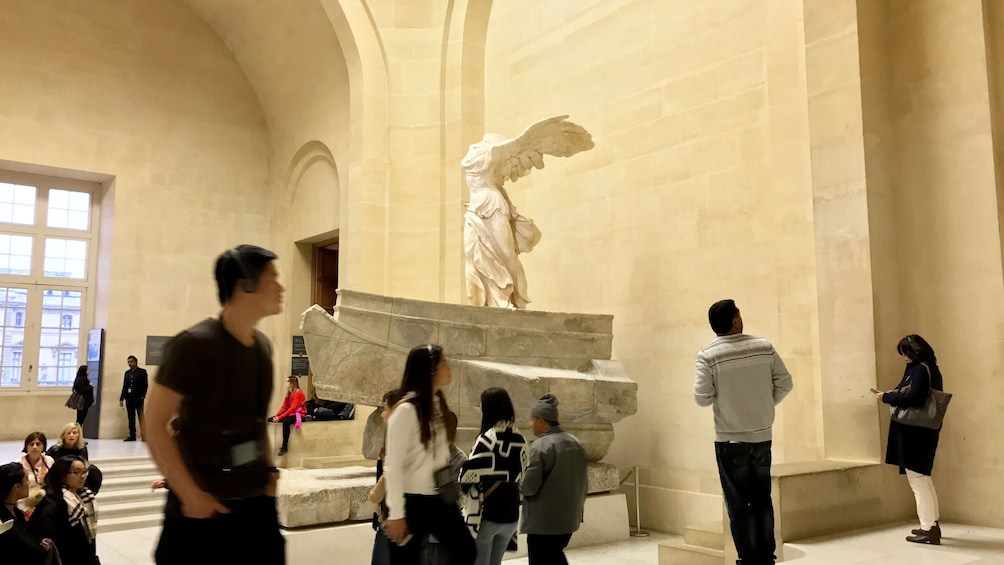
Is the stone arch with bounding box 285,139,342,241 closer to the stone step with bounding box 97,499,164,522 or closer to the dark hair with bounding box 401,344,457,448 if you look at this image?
the stone step with bounding box 97,499,164,522

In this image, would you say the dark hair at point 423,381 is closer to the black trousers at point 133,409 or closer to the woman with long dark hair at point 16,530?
the woman with long dark hair at point 16,530

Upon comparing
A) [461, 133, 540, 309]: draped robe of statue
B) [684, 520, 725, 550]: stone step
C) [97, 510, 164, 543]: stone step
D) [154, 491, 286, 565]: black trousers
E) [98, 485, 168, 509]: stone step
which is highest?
[461, 133, 540, 309]: draped robe of statue

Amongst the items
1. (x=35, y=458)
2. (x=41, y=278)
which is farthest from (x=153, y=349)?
(x=35, y=458)

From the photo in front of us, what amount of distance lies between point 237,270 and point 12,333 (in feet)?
44.1

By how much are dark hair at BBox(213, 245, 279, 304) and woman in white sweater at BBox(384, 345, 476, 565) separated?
1.04 m

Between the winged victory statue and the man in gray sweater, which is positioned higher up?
the winged victory statue

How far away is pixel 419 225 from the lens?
443 inches

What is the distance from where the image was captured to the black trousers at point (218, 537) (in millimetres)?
1850

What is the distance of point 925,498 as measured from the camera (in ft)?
16.0

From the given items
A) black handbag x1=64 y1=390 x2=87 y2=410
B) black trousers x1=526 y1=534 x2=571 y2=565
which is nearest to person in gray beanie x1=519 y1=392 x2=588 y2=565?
black trousers x1=526 y1=534 x2=571 y2=565

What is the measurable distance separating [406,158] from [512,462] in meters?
8.22

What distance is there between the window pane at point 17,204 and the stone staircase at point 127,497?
5.71 m

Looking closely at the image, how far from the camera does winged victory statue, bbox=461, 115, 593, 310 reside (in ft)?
25.5

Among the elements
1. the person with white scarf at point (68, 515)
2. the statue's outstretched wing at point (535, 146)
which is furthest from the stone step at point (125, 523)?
the statue's outstretched wing at point (535, 146)
